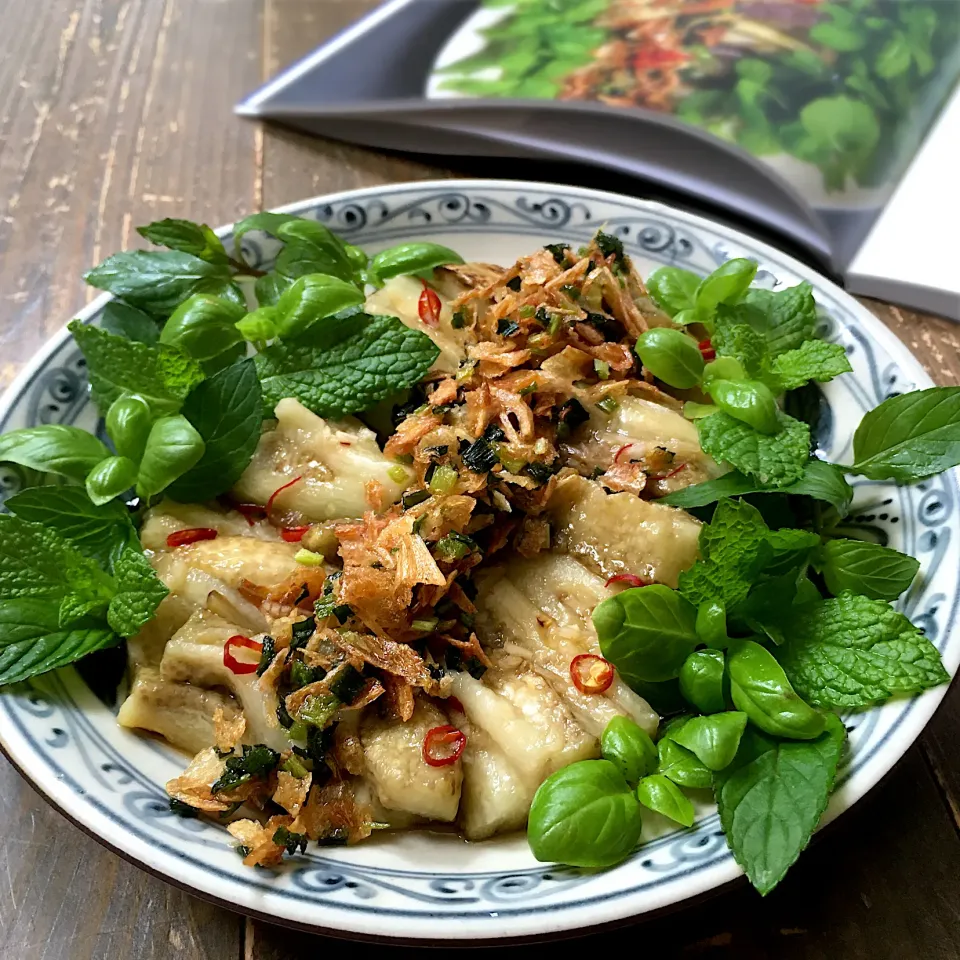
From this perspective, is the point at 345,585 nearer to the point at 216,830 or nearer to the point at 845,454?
the point at 216,830

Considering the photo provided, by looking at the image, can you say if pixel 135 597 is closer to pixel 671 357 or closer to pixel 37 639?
pixel 37 639

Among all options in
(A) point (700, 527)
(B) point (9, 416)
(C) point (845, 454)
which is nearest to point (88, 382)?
(B) point (9, 416)

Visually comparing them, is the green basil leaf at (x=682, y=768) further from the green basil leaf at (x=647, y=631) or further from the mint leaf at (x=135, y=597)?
the mint leaf at (x=135, y=597)

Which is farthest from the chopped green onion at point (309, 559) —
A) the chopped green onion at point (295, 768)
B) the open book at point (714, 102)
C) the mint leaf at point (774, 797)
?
the open book at point (714, 102)

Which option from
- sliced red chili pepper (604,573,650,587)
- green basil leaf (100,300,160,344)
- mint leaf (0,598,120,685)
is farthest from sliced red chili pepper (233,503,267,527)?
sliced red chili pepper (604,573,650,587)

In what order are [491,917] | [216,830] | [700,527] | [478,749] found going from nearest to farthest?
[491,917], [216,830], [478,749], [700,527]

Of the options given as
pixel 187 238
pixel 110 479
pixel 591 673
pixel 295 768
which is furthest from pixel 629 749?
pixel 187 238
